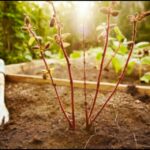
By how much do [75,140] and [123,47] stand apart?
1680mm

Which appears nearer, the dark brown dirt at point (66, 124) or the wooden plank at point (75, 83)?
the dark brown dirt at point (66, 124)

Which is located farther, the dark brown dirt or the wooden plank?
the wooden plank

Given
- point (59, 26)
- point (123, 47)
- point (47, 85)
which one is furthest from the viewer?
point (123, 47)

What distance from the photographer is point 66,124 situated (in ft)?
7.41

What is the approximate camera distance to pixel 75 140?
2.00m

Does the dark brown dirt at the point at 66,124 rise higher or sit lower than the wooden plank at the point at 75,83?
lower

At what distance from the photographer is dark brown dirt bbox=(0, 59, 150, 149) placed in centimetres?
196

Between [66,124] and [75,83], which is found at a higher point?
[75,83]

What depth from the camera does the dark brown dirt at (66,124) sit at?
196cm

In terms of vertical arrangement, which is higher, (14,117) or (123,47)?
(123,47)

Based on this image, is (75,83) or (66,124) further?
(75,83)

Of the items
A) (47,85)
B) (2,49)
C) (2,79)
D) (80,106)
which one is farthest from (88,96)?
(2,49)

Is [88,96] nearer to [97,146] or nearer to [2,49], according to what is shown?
[97,146]

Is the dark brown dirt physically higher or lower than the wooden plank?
lower
